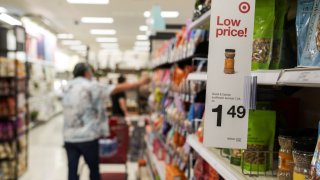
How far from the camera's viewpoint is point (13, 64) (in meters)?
5.77

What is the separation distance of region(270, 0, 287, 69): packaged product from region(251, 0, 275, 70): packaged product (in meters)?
0.05

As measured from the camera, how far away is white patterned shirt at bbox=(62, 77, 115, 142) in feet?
13.5

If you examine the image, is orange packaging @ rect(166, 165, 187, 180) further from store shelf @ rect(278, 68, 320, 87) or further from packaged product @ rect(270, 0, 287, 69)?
store shelf @ rect(278, 68, 320, 87)

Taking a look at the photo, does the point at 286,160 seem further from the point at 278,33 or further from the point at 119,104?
the point at 119,104

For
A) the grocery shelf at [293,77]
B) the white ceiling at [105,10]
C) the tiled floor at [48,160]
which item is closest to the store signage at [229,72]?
the grocery shelf at [293,77]

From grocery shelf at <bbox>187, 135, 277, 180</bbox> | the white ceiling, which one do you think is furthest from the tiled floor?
grocery shelf at <bbox>187, 135, 277, 180</bbox>

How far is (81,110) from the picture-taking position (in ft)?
13.5

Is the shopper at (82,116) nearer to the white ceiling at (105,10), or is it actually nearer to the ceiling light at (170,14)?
the white ceiling at (105,10)

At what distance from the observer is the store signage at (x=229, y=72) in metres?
1.30

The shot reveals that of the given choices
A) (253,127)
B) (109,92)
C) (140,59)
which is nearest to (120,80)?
(140,59)

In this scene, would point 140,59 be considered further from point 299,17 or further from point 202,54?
point 299,17

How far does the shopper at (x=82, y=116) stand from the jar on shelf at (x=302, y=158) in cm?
323

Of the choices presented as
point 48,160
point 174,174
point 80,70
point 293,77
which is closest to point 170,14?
point 48,160

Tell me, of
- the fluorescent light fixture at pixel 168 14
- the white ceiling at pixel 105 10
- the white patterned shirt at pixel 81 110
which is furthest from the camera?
the fluorescent light fixture at pixel 168 14
